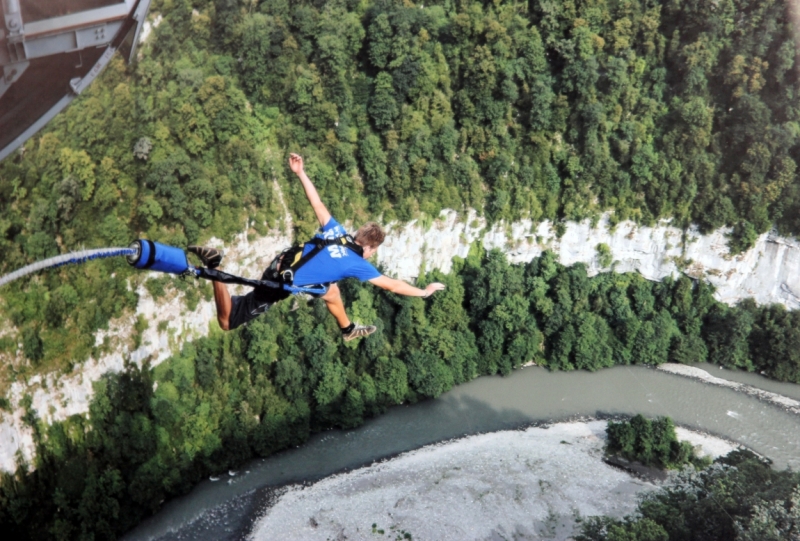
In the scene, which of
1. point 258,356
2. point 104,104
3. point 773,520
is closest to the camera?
point 773,520

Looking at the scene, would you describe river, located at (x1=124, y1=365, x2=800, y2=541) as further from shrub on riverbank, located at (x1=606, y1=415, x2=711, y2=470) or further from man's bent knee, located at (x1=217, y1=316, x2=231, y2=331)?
man's bent knee, located at (x1=217, y1=316, x2=231, y2=331)

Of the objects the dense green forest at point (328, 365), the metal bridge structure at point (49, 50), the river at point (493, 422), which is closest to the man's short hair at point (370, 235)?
the metal bridge structure at point (49, 50)

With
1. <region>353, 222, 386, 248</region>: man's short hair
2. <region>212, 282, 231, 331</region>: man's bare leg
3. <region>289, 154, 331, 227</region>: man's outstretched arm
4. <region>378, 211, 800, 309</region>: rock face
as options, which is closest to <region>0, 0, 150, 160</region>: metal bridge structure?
<region>289, 154, 331, 227</region>: man's outstretched arm


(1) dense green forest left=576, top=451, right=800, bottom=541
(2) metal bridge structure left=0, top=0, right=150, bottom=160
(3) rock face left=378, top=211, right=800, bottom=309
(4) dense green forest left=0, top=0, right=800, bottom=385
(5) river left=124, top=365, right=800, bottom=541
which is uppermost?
(2) metal bridge structure left=0, top=0, right=150, bottom=160

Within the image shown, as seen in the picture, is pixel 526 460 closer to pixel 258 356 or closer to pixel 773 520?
pixel 773 520

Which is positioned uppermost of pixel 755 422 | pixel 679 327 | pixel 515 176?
pixel 515 176

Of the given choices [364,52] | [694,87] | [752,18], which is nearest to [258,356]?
[364,52]
